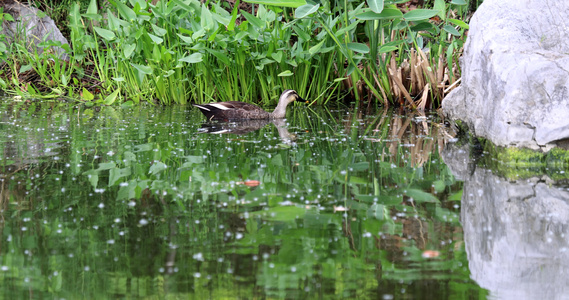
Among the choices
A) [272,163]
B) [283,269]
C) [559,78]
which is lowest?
[272,163]

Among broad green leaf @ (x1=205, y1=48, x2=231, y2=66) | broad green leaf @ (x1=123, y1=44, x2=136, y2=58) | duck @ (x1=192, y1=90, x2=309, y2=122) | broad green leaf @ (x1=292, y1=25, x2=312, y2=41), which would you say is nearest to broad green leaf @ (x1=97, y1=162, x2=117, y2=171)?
A: duck @ (x1=192, y1=90, x2=309, y2=122)

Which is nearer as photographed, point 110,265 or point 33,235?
point 110,265

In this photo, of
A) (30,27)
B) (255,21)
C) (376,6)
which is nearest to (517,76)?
(376,6)

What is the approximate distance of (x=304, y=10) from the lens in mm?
6957

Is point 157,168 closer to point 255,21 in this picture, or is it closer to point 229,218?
point 229,218

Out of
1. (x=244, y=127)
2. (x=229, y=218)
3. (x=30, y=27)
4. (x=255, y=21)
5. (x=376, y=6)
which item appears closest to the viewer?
(x=229, y=218)

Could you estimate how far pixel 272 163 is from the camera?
471 cm

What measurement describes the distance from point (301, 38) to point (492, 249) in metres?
5.37

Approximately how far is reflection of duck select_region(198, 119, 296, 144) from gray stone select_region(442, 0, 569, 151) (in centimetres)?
164

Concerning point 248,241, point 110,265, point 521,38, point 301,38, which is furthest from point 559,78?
point 301,38

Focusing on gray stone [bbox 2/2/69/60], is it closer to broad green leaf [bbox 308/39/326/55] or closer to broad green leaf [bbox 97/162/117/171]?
broad green leaf [bbox 308/39/326/55]

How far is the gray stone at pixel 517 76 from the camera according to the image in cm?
445

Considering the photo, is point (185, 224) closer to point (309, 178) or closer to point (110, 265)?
point (110, 265)

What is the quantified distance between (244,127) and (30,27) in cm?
642
